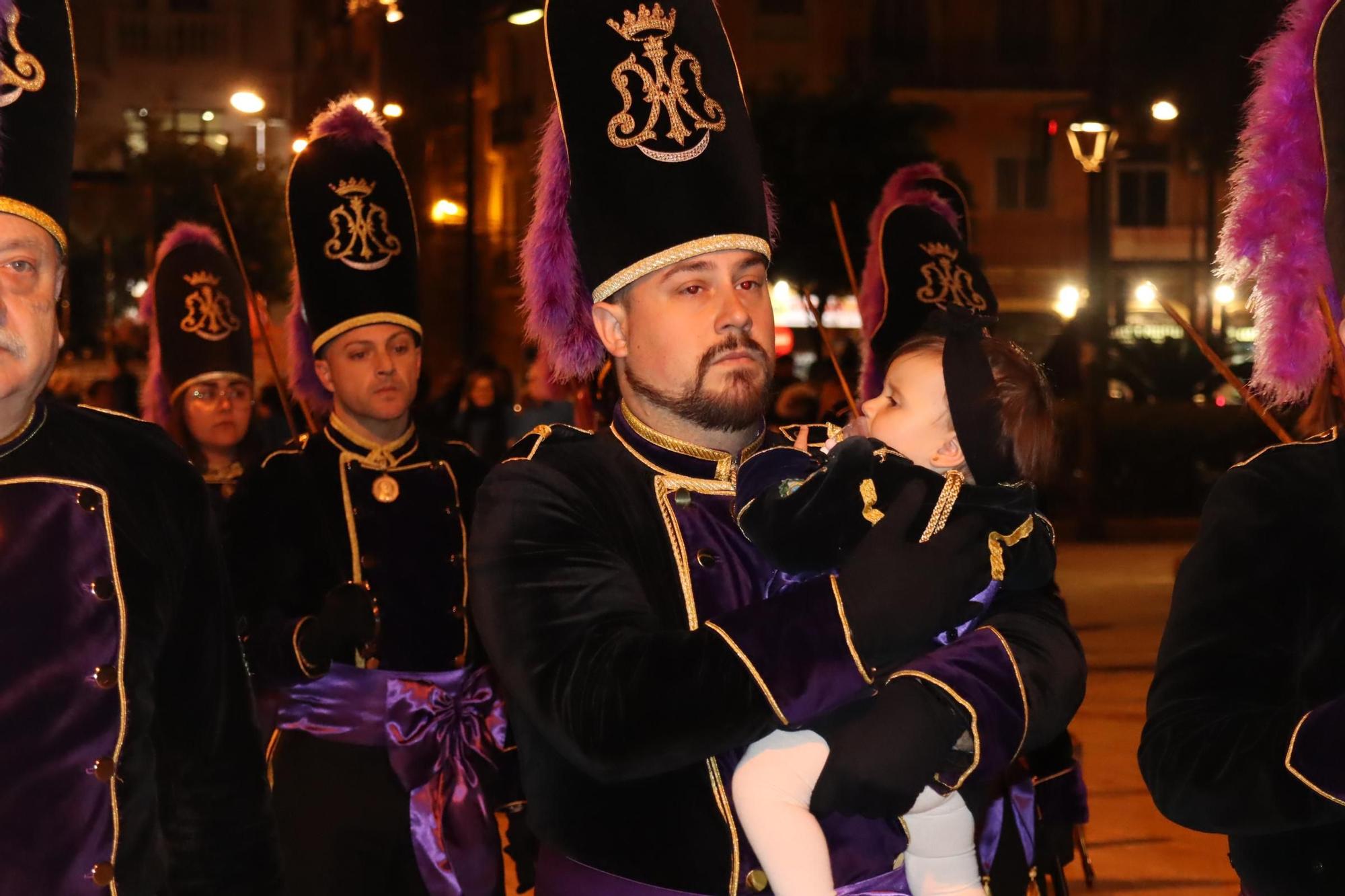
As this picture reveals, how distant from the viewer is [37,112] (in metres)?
3.04

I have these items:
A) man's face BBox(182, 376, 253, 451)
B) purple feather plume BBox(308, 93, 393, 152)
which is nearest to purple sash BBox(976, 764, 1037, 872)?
purple feather plume BBox(308, 93, 393, 152)

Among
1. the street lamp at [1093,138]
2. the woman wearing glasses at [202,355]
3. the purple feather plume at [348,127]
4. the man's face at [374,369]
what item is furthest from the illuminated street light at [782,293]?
the man's face at [374,369]

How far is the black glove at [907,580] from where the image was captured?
291 centimetres

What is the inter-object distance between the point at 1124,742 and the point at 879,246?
4059 mm

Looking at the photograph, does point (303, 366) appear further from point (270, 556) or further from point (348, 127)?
point (270, 556)

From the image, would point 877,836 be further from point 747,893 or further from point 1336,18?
point 1336,18

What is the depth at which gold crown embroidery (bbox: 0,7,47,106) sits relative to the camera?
298cm

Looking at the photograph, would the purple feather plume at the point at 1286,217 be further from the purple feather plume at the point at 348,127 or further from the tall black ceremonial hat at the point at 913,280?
the purple feather plume at the point at 348,127

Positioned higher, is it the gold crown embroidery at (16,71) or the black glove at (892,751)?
the gold crown embroidery at (16,71)

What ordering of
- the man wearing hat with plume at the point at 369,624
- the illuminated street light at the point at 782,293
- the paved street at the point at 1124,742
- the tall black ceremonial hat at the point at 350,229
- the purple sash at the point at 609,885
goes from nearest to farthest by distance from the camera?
1. the purple sash at the point at 609,885
2. the man wearing hat with plume at the point at 369,624
3. the tall black ceremonial hat at the point at 350,229
4. the paved street at the point at 1124,742
5. the illuminated street light at the point at 782,293

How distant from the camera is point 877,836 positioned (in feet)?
10.6

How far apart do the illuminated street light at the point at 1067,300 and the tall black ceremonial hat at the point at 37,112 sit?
121 ft

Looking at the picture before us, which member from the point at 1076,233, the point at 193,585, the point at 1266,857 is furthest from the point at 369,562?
the point at 1076,233

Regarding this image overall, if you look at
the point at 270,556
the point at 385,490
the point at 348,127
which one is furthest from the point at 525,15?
the point at 270,556
